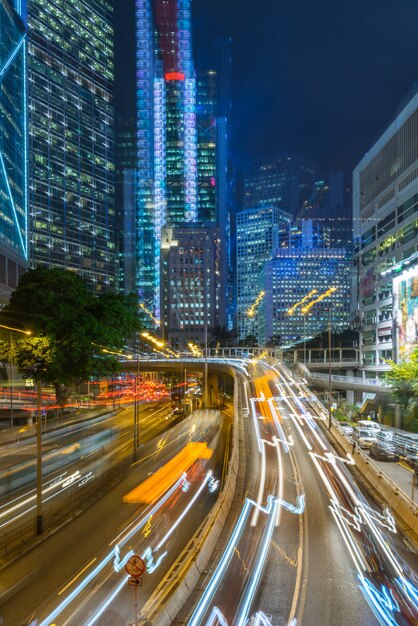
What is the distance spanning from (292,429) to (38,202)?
396 feet

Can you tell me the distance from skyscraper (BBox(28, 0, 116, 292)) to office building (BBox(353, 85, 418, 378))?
84.5 metres

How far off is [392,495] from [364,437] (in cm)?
2076

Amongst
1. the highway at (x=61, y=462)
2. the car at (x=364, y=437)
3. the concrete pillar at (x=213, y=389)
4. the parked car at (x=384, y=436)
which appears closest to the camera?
the highway at (x=61, y=462)

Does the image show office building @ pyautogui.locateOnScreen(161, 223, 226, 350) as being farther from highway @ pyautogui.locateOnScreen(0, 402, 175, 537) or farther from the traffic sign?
the traffic sign

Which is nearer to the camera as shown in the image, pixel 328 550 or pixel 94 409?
pixel 328 550

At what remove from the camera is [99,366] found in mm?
50906

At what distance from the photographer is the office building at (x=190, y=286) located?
609 feet

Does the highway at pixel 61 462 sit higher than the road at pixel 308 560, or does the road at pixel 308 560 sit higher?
the road at pixel 308 560

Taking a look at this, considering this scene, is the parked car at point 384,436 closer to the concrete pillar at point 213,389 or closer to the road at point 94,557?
the road at point 94,557

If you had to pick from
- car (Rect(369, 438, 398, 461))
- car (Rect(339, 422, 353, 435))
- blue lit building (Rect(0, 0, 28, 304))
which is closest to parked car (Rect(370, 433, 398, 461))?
car (Rect(369, 438, 398, 461))

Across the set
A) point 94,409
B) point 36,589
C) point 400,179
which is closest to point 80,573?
point 36,589

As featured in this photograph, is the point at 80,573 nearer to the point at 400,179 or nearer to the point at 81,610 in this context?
the point at 81,610

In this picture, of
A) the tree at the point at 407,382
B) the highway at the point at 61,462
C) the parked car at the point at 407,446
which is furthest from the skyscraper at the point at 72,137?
the tree at the point at 407,382

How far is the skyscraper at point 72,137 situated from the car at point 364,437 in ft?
362
